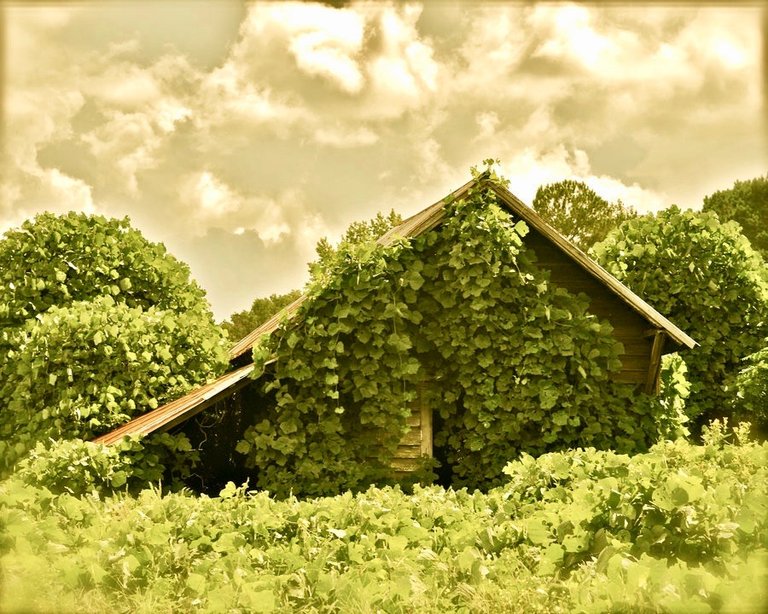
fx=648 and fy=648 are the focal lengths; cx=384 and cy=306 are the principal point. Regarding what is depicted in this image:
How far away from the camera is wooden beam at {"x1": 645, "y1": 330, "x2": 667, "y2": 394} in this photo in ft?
30.5

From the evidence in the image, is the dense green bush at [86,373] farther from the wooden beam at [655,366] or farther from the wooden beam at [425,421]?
the wooden beam at [655,366]

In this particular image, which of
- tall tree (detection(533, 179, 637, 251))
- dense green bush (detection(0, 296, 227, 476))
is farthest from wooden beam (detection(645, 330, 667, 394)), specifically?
tall tree (detection(533, 179, 637, 251))

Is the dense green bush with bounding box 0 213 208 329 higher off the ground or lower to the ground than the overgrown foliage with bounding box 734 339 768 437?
higher

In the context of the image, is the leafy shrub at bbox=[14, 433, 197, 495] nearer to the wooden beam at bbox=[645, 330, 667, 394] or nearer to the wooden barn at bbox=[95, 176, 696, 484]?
the wooden barn at bbox=[95, 176, 696, 484]

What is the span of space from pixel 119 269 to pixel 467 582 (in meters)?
9.28

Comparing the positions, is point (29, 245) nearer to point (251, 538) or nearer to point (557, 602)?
point (251, 538)

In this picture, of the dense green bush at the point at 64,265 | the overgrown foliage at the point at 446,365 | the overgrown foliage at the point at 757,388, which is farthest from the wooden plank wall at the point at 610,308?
the dense green bush at the point at 64,265

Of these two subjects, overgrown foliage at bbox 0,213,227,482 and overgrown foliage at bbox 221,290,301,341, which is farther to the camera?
overgrown foliage at bbox 221,290,301,341

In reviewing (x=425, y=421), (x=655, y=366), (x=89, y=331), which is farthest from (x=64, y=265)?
(x=655, y=366)

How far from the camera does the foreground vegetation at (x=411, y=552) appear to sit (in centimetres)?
398

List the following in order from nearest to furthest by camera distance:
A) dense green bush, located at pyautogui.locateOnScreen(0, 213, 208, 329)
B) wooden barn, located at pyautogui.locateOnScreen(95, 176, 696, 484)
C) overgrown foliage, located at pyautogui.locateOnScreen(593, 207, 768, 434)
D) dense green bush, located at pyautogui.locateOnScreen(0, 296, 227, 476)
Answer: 1. wooden barn, located at pyautogui.locateOnScreen(95, 176, 696, 484)
2. dense green bush, located at pyautogui.locateOnScreen(0, 296, 227, 476)
3. dense green bush, located at pyautogui.locateOnScreen(0, 213, 208, 329)
4. overgrown foliage, located at pyautogui.locateOnScreen(593, 207, 768, 434)

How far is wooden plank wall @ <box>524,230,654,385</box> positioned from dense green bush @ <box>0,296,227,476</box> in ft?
19.3

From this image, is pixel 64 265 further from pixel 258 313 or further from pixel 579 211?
pixel 258 313

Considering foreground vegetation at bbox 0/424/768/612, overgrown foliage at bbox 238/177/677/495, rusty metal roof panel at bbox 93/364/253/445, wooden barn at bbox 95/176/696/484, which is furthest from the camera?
wooden barn at bbox 95/176/696/484
